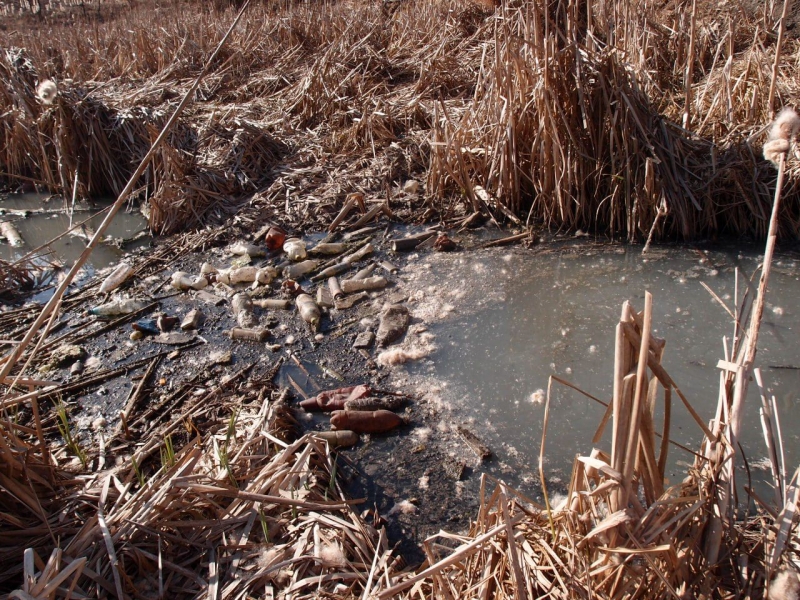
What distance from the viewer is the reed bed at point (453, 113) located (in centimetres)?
411

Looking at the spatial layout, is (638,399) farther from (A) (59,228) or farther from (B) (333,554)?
(A) (59,228)

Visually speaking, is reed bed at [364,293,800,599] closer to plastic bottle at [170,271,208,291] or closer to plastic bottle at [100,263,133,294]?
plastic bottle at [170,271,208,291]

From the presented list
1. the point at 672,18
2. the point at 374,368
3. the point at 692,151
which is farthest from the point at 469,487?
the point at 672,18

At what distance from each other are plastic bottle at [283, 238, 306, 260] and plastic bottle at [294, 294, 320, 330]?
2.09ft

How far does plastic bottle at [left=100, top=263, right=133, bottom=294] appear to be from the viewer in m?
4.34

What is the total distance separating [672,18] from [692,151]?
99.6 inches

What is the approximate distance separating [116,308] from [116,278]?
48cm

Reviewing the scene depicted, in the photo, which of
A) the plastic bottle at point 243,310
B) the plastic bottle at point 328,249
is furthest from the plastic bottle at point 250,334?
the plastic bottle at point 328,249

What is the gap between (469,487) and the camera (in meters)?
2.44

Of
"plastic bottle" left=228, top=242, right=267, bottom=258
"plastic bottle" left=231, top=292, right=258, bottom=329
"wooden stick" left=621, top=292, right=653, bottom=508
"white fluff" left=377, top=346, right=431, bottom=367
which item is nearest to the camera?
"wooden stick" left=621, top=292, right=653, bottom=508

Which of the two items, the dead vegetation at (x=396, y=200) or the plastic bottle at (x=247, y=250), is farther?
the plastic bottle at (x=247, y=250)

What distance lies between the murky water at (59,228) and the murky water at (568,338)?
274 centimetres

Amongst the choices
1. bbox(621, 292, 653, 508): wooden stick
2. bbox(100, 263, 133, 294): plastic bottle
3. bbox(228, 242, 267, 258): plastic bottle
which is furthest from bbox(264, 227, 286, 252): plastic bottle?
bbox(621, 292, 653, 508): wooden stick

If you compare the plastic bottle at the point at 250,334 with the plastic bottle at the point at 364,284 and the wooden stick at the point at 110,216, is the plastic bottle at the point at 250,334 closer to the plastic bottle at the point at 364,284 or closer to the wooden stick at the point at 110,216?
the plastic bottle at the point at 364,284
